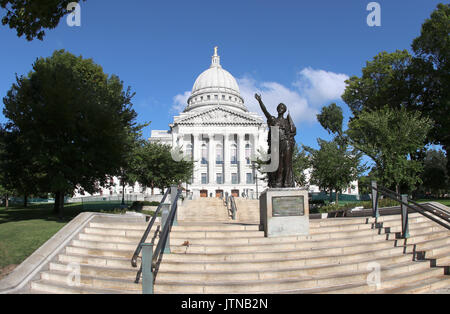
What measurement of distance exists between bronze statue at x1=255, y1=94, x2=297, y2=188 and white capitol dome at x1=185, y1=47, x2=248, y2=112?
2989 inches

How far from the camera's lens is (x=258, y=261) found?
6707 mm

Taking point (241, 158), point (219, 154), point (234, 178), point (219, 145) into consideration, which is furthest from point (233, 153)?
point (234, 178)

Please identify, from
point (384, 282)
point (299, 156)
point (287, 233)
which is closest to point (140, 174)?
point (299, 156)

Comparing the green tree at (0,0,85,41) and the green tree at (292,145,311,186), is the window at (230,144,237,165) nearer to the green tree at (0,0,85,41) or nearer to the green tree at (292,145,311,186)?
the green tree at (292,145,311,186)

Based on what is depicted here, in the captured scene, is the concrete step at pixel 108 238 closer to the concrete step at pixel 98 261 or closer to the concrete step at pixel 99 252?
the concrete step at pixel 99 252

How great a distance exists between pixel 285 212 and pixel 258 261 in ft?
6.47

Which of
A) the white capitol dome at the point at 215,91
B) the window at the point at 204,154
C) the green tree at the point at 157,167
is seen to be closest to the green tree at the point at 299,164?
the green tree at the point at 157,167

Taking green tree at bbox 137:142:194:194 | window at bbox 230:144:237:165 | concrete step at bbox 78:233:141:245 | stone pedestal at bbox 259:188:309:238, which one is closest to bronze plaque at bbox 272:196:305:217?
stone pedestal at bbox 259:188:309:238

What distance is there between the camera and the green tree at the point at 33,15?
32.2 ft

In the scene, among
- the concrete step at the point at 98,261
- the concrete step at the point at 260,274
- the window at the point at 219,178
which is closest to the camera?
the concrete step at the point at 260,274

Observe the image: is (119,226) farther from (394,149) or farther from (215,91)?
(215,91)

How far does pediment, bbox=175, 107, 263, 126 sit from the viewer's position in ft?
215

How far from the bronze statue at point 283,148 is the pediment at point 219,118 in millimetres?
56763

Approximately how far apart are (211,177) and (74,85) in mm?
50051
